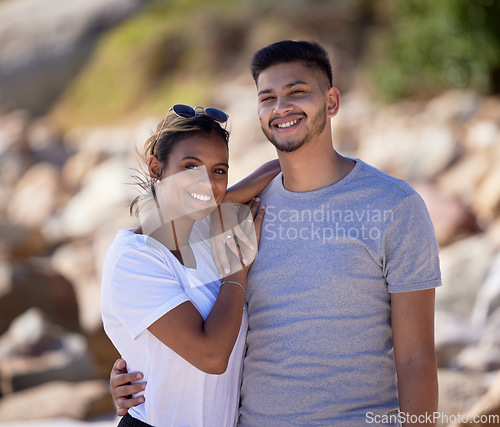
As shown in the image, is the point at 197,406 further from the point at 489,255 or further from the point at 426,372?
the point at 489,255

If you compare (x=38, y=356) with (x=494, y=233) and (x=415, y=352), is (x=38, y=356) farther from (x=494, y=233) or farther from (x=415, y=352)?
(x=415, y=352)

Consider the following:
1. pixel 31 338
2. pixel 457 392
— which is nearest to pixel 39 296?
pixel 31 338

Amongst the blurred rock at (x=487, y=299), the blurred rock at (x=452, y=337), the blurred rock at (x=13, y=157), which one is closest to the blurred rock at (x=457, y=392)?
the blurred rock at (x=452, y=337)

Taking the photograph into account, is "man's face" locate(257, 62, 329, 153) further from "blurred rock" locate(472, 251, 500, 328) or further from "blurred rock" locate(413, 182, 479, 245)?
"blurred rock" locate(413, 182, 479, 245)

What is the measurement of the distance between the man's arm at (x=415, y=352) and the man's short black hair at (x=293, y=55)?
1.07m

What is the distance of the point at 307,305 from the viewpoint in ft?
8.39

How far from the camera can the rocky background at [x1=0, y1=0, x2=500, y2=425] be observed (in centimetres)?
585

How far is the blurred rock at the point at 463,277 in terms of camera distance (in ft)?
22.1

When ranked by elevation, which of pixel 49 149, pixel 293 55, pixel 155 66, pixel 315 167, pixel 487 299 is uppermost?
pixel 155 66

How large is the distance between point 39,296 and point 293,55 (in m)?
6.34

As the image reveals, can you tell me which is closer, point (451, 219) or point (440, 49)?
point (451, 219)

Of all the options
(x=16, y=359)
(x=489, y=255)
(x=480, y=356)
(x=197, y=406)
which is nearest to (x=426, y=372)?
(x=197, y=406)

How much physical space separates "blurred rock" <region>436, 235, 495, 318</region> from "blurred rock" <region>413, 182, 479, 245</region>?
1.94 feet

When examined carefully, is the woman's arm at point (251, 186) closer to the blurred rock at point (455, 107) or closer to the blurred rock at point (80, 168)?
the blurred rock at point (455, 107)
